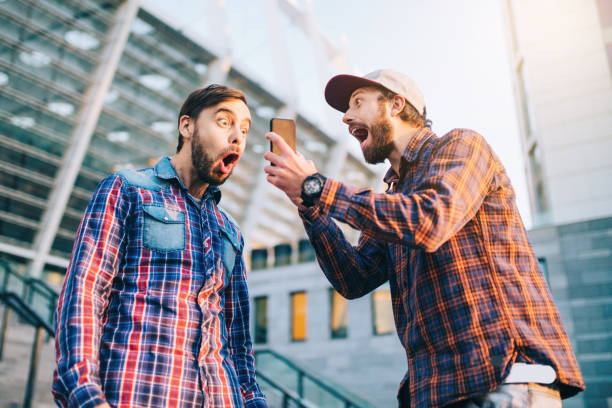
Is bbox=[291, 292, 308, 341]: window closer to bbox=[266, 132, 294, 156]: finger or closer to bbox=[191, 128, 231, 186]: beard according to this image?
bbox=[191, 128, 231, 186]: beard

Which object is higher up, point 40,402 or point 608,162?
point 608,162

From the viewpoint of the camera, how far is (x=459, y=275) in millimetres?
2014

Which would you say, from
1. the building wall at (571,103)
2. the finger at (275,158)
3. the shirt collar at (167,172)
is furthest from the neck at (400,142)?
the building wall at (571,103)

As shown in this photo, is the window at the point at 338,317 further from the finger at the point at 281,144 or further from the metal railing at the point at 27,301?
the finger at the point at 281,144

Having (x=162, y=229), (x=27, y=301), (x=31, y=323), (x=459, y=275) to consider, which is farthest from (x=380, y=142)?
(x=27, y=301)

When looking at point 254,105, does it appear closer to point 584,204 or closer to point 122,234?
point 584,204

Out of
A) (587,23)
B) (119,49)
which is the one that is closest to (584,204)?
(587,23)

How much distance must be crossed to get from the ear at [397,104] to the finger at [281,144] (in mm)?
632

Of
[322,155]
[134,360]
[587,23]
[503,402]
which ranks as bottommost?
[503,402]

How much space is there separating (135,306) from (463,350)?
1204 mm

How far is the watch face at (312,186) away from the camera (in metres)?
2.04

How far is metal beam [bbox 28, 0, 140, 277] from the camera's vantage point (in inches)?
943

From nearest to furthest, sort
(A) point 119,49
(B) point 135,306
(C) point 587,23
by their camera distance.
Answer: (B) point 135,306 < (C) point 587,23 < (A) point 119,49

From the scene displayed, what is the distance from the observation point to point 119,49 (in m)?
24.0
